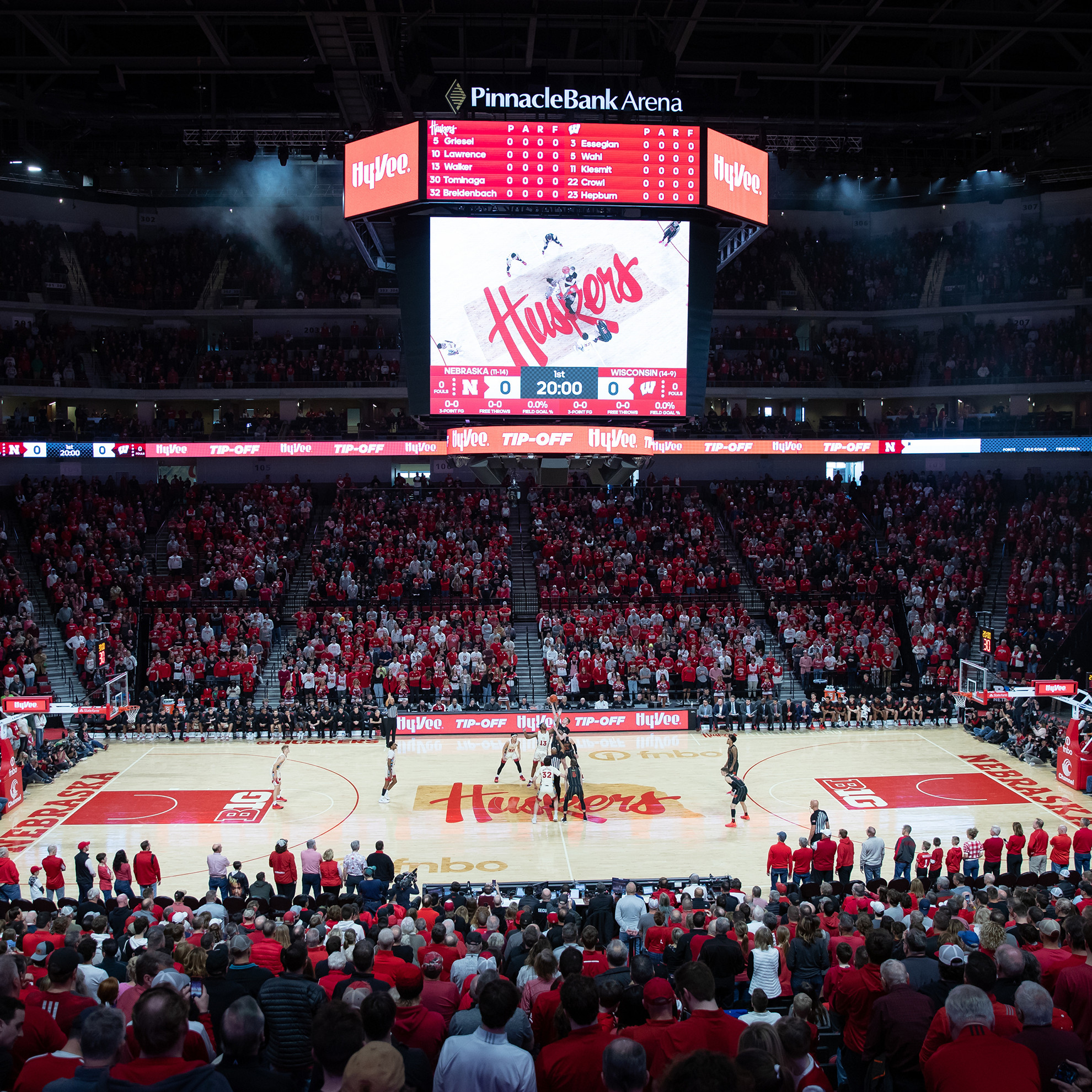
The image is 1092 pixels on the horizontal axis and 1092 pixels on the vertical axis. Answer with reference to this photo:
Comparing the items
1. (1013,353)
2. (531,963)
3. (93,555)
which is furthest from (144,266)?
(531,963)

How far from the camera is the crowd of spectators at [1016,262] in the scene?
44.4 meters

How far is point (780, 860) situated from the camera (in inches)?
709

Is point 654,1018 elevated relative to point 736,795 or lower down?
elevated

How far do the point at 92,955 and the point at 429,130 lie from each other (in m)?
18.1

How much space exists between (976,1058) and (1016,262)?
154 ft

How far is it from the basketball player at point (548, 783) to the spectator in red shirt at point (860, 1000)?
15.0 metres

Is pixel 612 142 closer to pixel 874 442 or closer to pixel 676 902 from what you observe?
pixel 676 902

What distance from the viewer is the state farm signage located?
2897cm

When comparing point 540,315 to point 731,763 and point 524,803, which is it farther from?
point 524,803

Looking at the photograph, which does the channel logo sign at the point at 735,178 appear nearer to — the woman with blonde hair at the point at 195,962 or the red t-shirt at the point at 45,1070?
the woman with blonde hair at the point at 195,962

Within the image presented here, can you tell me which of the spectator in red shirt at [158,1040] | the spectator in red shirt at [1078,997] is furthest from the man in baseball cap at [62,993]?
the spectator in red shirt at [1078,997]

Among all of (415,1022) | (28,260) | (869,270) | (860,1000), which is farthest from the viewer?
(869,270)

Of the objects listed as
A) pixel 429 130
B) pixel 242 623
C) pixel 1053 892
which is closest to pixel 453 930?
pixel 1053 892

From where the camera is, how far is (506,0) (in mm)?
24703
